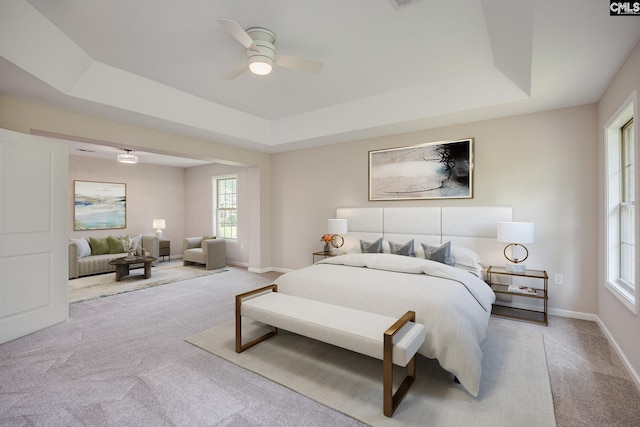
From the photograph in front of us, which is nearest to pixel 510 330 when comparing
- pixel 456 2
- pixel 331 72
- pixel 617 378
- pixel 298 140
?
pixel 617 378

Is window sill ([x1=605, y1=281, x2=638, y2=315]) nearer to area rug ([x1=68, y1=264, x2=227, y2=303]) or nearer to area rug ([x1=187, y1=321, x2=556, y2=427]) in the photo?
area rug ([x1=187, y1=321, x2=556, y2=427])

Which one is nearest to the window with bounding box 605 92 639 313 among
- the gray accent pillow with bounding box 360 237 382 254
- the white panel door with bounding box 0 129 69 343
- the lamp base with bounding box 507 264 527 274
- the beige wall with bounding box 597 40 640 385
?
the beige wall with bounding box 597 40 640 385

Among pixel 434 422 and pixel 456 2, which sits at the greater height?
pixel 456 2

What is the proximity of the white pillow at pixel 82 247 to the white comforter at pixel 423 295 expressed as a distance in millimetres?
5345

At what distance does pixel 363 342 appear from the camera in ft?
6.65

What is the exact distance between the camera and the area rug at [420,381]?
1871 mm

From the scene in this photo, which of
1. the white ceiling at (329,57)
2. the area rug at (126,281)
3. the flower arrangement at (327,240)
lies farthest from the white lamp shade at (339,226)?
the area rug at (126,281)

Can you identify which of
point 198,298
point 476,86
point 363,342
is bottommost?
point 198,298

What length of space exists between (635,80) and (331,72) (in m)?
2.68

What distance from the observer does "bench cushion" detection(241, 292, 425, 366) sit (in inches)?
77.7

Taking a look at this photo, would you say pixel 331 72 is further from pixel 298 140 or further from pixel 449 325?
pixel 449 325

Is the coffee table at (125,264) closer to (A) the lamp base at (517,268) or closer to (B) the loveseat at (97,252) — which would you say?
(B) the loveseat at (97,252)

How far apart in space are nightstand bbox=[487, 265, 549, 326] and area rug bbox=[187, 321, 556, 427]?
0.48 m

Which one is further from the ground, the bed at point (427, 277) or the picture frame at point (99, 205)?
the picture frame at point (99, 205)
